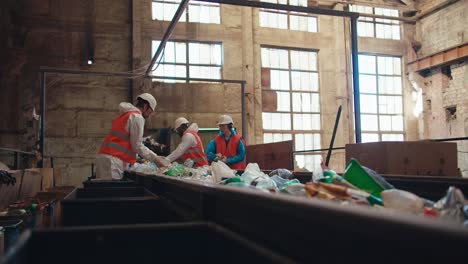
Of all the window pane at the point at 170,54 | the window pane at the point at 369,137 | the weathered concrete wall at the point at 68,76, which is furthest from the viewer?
the window pane at the point at 369,137

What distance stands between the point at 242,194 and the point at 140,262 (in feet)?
1.15

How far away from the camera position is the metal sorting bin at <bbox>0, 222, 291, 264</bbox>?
1128mm

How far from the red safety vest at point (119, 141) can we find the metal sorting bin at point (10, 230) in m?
1.60

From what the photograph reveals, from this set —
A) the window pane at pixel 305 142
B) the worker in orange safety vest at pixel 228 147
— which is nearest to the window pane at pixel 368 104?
the window pane at pixel 305 142

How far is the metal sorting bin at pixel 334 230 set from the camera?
24.1 inches

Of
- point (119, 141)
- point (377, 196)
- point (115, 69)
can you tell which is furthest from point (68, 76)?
point (377, 196)

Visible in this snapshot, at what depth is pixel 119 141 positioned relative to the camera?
16.1ft

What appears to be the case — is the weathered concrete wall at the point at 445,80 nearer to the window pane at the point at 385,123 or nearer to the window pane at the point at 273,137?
the window pane at the point at 385,123

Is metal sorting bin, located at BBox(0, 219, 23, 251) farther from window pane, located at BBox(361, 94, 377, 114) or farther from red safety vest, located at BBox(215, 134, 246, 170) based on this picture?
window pane, located at BBox(361, 94, 377, 114)

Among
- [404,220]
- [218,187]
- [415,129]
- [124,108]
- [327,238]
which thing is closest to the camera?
[404,220]

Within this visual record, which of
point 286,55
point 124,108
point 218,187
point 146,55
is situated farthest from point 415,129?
point 218,187

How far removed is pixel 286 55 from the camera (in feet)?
43.1

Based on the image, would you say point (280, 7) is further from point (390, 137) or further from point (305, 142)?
point (390, 137)

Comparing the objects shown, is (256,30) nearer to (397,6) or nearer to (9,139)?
(397,6)
